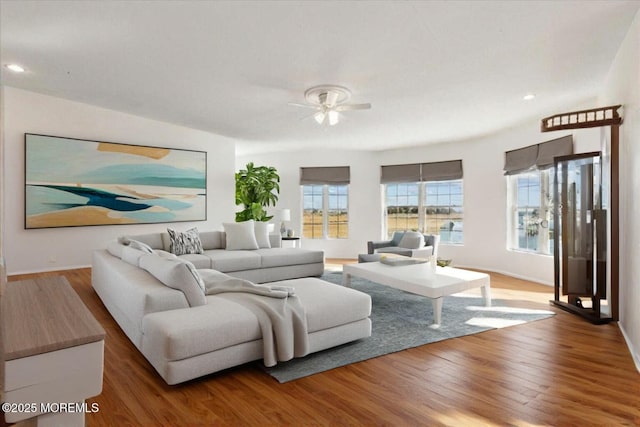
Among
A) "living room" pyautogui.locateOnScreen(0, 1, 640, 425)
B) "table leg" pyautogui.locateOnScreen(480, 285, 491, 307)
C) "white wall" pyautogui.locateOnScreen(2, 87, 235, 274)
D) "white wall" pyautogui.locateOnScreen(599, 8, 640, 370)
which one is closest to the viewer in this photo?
"white wall" pyautogui.locateOnScreen(599, 8, 640, 370)

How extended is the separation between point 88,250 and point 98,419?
4.83 meters

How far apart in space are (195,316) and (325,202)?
640 centimetres

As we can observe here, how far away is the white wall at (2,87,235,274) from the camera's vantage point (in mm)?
5375

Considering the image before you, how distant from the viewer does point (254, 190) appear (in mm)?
8211

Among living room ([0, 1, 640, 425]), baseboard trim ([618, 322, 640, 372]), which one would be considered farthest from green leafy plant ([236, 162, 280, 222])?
baseboard trim ([618, 322, 640, 372])

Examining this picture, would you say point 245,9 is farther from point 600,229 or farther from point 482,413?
point 600,229

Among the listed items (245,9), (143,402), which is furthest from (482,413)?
(245,9)

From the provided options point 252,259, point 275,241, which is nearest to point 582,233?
point 252,259

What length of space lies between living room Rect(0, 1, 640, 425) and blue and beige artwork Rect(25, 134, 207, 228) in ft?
0.45

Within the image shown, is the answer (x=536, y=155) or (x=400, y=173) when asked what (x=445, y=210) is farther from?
(x=536, y=155)

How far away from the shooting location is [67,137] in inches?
229

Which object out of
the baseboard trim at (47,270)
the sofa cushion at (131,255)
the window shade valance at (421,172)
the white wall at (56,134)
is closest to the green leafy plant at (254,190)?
the white wall at (56,134)

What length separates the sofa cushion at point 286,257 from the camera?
5441 millimetres

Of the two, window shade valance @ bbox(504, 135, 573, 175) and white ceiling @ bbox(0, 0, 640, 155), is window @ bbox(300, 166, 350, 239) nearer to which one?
white ceiling @ bbox(0, 0, 640, 155)
